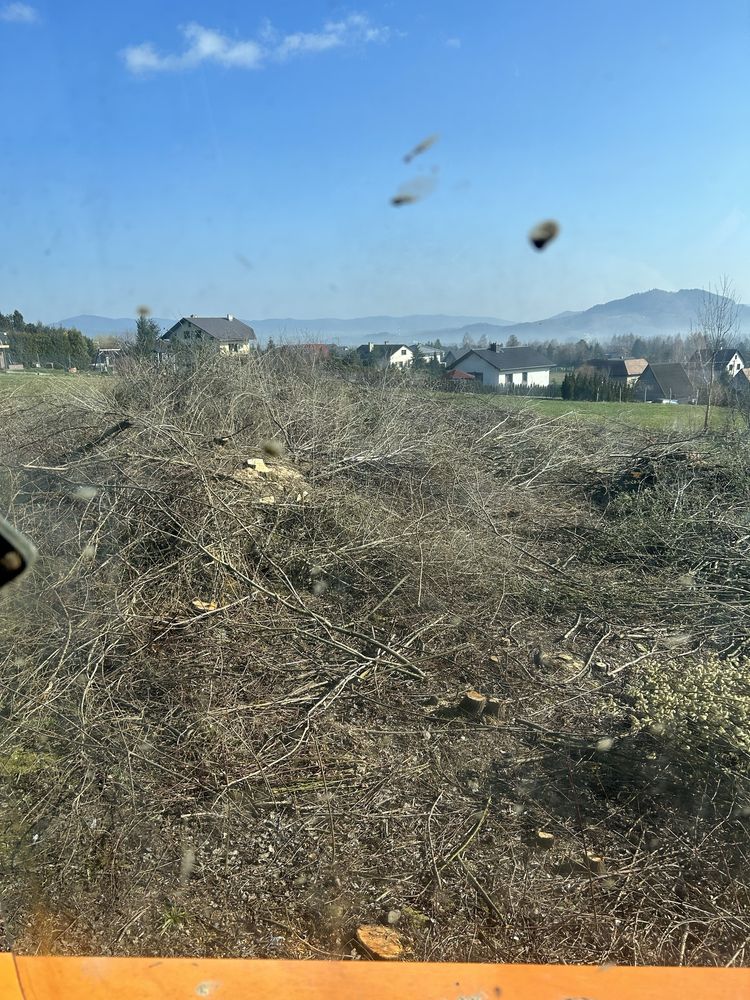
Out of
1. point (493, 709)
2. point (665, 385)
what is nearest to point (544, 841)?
point (493, 709)

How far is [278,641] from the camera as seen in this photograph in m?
4.26

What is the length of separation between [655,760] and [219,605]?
263cm

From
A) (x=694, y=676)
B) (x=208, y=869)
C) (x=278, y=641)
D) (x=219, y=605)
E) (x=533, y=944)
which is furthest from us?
(x=219, y=605)

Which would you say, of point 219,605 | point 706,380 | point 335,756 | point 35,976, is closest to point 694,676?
point 335,756

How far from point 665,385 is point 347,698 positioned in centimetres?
1016

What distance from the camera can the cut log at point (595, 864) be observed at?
2.49 metres

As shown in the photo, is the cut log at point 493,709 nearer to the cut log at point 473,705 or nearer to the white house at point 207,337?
the cut log at point 473,705

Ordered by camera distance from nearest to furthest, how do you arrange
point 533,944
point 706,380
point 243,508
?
point 533,944, point 243,508, point 706,380

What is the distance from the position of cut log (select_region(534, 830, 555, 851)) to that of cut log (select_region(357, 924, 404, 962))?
26.3 inches

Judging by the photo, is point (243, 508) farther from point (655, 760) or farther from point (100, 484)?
point (655, 760)

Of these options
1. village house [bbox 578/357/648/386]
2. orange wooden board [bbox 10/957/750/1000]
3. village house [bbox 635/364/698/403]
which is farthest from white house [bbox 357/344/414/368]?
orange wooden board [bbox 10/957/750/1000]

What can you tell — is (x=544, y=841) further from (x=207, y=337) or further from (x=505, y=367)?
(x=505, y=367)

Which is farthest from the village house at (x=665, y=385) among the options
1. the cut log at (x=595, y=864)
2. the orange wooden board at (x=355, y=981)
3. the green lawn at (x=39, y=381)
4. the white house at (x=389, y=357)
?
the orange wooden board at (x=355, y=981)

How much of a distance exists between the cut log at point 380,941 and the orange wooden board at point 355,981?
1049 mm
